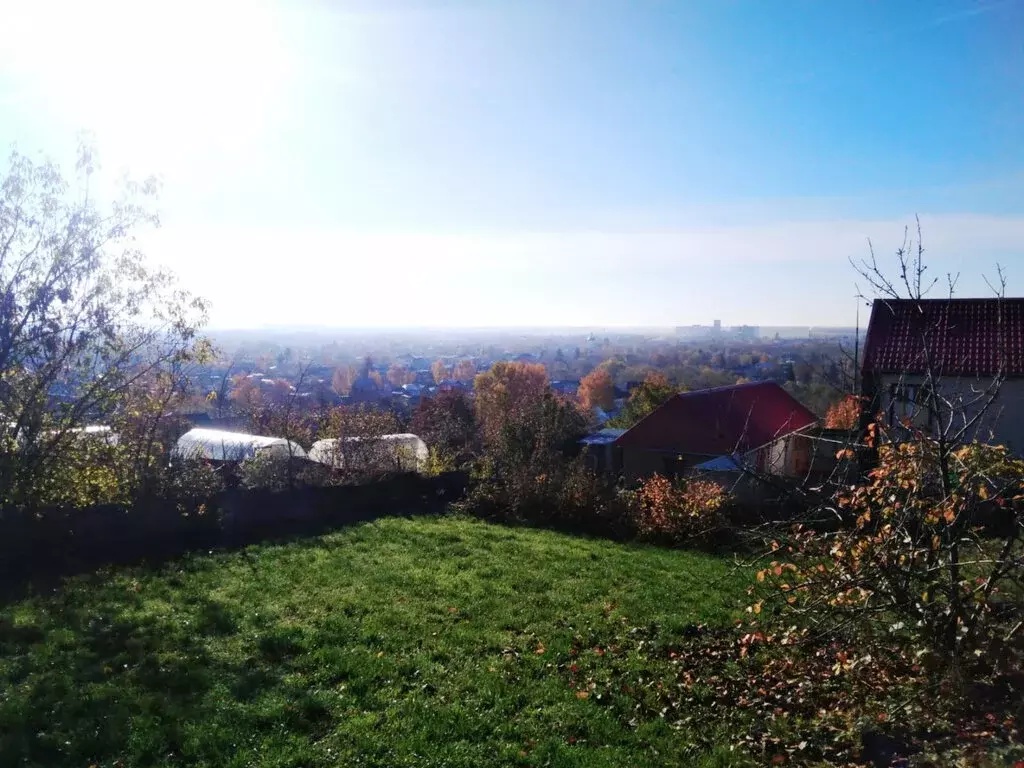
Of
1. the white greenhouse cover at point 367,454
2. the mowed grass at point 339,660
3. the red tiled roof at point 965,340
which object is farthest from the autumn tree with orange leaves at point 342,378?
the mowed grass at point 339,660

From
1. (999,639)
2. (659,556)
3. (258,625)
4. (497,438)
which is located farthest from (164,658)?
(497,438)

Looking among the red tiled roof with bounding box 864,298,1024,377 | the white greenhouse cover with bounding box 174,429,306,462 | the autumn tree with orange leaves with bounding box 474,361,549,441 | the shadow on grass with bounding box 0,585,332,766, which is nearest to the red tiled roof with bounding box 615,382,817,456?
the red tiled roof with bounding box 864,298,1024,377

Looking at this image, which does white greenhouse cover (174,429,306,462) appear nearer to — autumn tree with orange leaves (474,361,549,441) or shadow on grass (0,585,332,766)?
shadow on grass (0,585,332,766)

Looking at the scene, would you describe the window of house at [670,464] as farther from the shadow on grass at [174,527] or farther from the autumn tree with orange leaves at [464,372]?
the autumn tree with orange leaves at [464,372]

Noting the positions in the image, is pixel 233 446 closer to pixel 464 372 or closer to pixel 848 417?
pixel 848 417

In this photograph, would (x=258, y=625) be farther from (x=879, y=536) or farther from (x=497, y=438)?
(x=497, y=438)

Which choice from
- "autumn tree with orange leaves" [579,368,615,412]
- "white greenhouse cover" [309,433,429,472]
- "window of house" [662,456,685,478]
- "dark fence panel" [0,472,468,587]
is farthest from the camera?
"autumn tree with orange leaves" [579,368,615,412]
